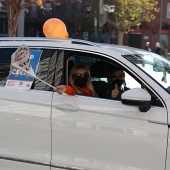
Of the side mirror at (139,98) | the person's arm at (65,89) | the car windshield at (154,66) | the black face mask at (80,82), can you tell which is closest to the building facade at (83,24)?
the car windshield at (154,66)

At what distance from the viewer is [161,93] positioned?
319 cm

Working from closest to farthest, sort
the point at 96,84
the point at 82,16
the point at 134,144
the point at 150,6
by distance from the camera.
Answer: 1. the point at 134,144
2. the point at 96,84
3. the point at 150,6
4. the point at 82,16

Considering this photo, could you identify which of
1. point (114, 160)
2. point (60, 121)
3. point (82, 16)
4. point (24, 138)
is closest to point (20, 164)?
point (24, 138)

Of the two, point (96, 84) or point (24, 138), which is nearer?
point (24, 138)

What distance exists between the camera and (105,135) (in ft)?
10.5

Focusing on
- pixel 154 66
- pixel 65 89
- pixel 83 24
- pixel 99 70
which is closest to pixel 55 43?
pixel 65 89

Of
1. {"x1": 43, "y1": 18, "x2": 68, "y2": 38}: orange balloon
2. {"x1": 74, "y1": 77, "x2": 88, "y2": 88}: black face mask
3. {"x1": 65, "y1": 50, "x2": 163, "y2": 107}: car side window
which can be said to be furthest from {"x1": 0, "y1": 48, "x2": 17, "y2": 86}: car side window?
{"x1": 43, "y1": 18, "x2": 68, "y2": 38}: orange balloon

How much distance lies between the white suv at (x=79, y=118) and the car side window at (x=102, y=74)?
0.05 ft

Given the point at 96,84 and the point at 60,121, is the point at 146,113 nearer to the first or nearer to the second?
the point at 60,121

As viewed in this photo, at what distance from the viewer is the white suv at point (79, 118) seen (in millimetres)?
3119

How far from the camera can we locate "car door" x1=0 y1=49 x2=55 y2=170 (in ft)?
11.1

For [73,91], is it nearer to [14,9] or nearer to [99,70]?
[99,70]

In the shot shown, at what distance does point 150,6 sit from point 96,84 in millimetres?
32181

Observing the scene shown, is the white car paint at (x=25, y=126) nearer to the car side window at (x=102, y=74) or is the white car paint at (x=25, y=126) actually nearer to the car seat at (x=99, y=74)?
the car side window at (x=102, y=74)
